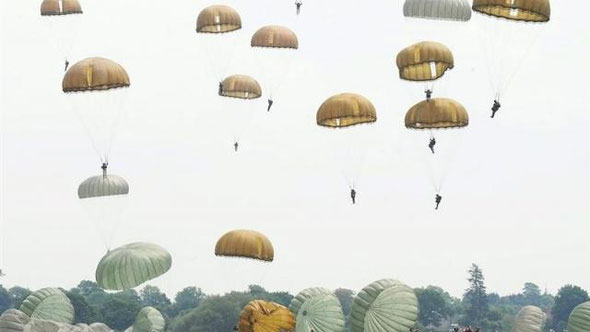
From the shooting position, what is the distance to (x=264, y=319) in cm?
6316

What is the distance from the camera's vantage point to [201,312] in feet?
490

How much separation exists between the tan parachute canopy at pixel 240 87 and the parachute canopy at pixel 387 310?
1794 cm

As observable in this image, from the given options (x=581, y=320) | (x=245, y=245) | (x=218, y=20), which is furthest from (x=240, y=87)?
(x=581, y=320)

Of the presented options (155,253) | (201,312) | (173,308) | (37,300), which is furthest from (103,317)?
(155,253)

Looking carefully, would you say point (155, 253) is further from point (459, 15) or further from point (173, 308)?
point (173, 308)

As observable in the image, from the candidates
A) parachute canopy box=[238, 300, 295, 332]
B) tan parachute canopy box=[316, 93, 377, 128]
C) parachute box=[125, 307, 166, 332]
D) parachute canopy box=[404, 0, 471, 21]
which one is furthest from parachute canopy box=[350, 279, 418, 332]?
parachute box=[125, 307, 166, 332]

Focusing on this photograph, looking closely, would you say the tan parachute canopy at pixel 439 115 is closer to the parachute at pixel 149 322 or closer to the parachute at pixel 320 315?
the parachute at pixel 320 315

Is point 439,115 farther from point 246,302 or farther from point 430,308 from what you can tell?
point 430,308

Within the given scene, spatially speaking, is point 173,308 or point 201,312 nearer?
point 201,312

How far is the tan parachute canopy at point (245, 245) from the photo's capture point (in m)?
66.7

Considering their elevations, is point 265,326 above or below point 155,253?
below

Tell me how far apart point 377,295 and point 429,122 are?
9861 millimetres

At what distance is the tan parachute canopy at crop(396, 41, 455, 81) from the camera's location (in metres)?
63.2

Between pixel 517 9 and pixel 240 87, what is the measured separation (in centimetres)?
2216
